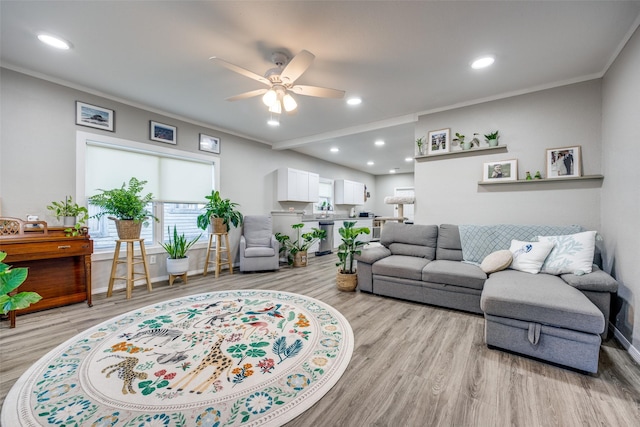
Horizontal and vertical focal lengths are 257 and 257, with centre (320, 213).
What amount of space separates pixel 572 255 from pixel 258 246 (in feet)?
13.7

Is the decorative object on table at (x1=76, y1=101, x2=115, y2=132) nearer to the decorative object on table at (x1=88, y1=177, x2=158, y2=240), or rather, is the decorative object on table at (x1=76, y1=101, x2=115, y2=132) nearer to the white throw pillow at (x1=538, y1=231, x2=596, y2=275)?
the decorative object on table at (x1=88, y1=177, x2=158, y2=240)

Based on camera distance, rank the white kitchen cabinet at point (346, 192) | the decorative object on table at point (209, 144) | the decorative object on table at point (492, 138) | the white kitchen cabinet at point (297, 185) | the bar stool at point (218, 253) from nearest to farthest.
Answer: the decorative object on table at point (492, 138)
the bar stool at point (218, 253)
the decorative object on table at point (209, 144)
the white kitchen cabinet at point (297, 185)
the white kitchen cabinet at point (346, 192)

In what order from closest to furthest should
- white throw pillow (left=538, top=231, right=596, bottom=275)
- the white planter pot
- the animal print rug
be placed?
the animal print rug
white throw pillow (left=538, top=231, right=596, bottom=275)
the white planter pot

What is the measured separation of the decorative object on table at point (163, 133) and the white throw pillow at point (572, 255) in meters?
5.02

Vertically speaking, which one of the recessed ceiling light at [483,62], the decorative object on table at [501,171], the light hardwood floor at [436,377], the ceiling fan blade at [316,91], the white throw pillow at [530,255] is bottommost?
the light hardwood floor at [436,377]

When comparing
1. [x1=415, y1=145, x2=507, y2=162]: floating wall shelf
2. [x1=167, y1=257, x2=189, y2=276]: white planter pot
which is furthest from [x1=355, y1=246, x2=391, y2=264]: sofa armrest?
[x1=167, y1=257, x2=189, y2=276]: white planter pot

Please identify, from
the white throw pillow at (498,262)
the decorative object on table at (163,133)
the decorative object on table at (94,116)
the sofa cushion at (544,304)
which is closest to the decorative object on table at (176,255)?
the decorative object on table at (163,133)

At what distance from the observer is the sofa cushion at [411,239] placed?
350 centimetres

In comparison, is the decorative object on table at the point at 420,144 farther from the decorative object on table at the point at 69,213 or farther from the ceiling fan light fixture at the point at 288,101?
the decorative object on table at the point at 69,213

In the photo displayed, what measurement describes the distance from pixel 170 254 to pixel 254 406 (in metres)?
3.07

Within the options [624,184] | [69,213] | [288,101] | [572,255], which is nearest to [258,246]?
[69,213]

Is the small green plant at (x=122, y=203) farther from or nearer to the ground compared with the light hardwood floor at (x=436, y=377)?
farther from the ground

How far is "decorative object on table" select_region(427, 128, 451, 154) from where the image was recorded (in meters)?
3.57

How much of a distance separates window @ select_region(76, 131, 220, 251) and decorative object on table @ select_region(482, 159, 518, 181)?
420 centimetres
